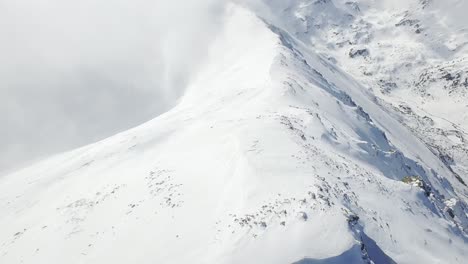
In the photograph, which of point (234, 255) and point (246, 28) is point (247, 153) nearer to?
point (234, 255)

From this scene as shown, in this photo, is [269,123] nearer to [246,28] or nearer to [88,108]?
[88,108]

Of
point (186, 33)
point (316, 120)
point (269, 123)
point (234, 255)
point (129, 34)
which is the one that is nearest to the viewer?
point (234, 255)

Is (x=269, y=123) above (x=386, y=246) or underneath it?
above

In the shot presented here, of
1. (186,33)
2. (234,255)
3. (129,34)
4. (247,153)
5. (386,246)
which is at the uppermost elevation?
(129,34)

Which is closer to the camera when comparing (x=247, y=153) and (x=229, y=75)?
(x=247, y=153)

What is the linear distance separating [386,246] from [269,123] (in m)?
16.2

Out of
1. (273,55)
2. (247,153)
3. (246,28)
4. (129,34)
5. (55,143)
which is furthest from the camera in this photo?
(129,34)

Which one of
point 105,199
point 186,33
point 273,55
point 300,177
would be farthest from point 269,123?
point 186,33

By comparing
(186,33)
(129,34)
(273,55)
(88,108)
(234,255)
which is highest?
(129,34)

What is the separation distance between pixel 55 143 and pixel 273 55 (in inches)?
1748

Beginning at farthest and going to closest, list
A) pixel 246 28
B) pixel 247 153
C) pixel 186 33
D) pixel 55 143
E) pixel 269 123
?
pixel 186 33, pixel 246 28, pixel 55 143, pixel 269 123, pixel 247 153

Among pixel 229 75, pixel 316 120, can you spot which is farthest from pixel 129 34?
pixel 316 120

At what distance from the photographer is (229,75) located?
274ft

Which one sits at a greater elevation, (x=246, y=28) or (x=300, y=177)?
(x=246, y=28)
